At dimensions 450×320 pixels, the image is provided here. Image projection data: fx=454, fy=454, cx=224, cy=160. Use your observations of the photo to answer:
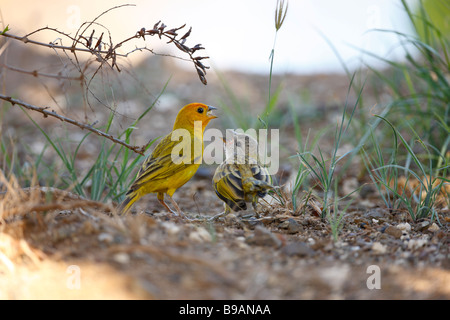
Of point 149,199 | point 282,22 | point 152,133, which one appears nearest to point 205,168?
point 149,199

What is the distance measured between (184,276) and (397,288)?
1.06m

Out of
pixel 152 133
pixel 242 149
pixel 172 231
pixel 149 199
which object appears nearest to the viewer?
pixel 172 231

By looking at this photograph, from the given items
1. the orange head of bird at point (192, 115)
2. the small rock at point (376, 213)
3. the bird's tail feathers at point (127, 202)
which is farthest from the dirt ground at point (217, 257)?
the orange head of bird at point (192, 115)

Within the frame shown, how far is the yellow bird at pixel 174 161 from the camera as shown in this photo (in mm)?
3619

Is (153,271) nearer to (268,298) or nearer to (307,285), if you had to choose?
(268,298)

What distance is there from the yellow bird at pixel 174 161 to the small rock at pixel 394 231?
1.57m

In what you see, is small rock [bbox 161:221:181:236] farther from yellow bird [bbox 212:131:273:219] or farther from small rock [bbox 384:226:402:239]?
small rock [bbox 384:226:402:239]

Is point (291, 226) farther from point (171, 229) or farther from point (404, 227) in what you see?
point (171, 229)

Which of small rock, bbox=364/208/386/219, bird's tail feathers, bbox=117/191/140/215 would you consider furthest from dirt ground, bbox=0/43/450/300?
bird's tail feathers, bbox=117/191/140/215

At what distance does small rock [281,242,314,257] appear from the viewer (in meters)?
2.61

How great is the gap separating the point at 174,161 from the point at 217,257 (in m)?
1.55

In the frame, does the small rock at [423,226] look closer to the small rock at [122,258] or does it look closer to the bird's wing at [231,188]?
the bird's wing at [231,188]

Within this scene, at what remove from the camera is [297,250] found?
104 inches

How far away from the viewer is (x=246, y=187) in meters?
3.40
